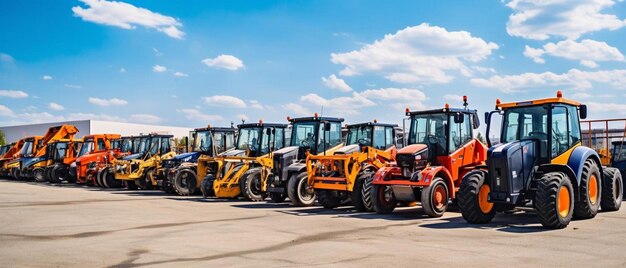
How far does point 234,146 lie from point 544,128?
12886 mm

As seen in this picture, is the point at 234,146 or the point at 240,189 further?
the point at 234,146

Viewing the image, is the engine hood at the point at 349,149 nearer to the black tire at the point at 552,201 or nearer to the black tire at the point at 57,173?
the black tire at the point at 552,201

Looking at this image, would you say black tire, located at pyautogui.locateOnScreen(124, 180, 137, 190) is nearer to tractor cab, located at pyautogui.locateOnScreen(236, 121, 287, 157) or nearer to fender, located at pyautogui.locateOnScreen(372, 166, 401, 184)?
tractor cab, located at pyautogui.locateOnScreen(236, 121, 287, 157)

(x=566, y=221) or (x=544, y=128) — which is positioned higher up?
(x=544, y=128)

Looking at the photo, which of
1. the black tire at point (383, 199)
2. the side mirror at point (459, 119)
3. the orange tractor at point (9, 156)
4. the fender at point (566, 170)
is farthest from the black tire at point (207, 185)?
the orange tractor at point (9, 156)

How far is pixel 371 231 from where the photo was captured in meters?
10.9

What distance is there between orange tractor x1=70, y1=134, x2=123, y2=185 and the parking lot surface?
1401 cm

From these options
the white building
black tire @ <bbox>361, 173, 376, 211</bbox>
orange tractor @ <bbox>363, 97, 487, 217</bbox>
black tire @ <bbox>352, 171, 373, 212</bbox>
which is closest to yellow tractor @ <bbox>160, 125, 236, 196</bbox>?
black tire @ <bbox>352, 171, 373, 212</bbox>

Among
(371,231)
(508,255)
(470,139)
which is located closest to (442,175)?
(470,139)

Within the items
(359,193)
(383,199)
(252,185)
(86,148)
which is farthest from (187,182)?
(86,148)

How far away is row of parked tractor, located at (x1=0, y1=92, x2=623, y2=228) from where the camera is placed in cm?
1159

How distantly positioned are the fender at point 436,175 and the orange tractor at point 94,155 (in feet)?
65.0

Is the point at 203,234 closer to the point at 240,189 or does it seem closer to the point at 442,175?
the point at 442,175

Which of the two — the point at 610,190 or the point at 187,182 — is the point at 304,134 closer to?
the point at 187,182
